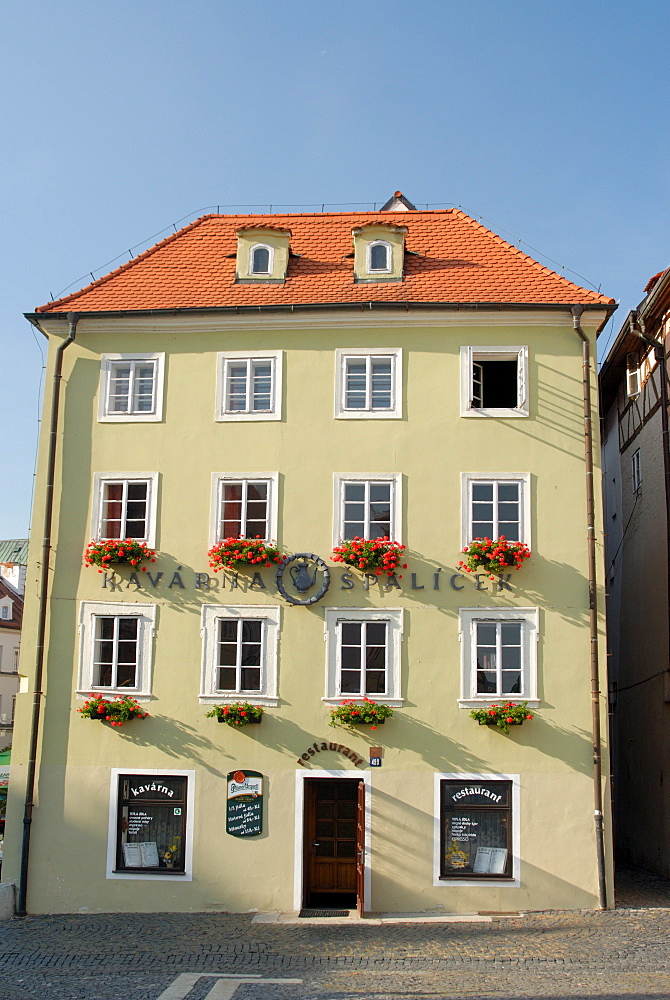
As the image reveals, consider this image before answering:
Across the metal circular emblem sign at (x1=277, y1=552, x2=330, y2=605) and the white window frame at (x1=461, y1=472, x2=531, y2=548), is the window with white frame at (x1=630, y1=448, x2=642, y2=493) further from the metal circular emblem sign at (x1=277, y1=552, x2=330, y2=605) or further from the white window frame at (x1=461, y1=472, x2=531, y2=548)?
the metal circular emblem sign at (x1=277, y1=552, x2=330, y2=605)

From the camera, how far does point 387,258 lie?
64.7ft

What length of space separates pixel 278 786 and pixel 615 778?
38.8 feet

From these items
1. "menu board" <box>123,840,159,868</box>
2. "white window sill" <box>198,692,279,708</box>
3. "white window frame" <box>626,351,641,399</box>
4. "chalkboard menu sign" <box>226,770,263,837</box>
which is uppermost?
"white window frame" <box>626,351,641,399</box>

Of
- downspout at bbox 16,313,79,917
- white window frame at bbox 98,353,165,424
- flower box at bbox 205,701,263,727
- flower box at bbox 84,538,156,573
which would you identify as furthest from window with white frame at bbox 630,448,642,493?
downspout at bbox 16,313,79,917

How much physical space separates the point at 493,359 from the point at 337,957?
423 inches

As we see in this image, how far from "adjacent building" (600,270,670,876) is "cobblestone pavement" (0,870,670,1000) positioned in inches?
193

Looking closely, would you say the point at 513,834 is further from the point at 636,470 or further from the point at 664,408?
the point at 636,470

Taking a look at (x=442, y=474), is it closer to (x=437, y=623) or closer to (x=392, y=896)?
(x=437, y=623)

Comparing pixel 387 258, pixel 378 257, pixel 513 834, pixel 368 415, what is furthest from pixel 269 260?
pixel 513 834

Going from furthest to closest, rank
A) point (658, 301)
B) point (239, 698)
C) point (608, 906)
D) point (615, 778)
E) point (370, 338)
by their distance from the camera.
Result: 1. point (615, 778)
2. point (658, 301)
3. point (370, 338)
4. point (239, 698)
5. point (608, 906)

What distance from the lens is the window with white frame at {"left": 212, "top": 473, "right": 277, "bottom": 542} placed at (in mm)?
18297

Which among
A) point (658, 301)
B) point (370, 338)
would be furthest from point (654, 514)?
point (370, 338)

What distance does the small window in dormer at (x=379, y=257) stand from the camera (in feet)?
64.6

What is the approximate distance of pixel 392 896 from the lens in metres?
16.8
